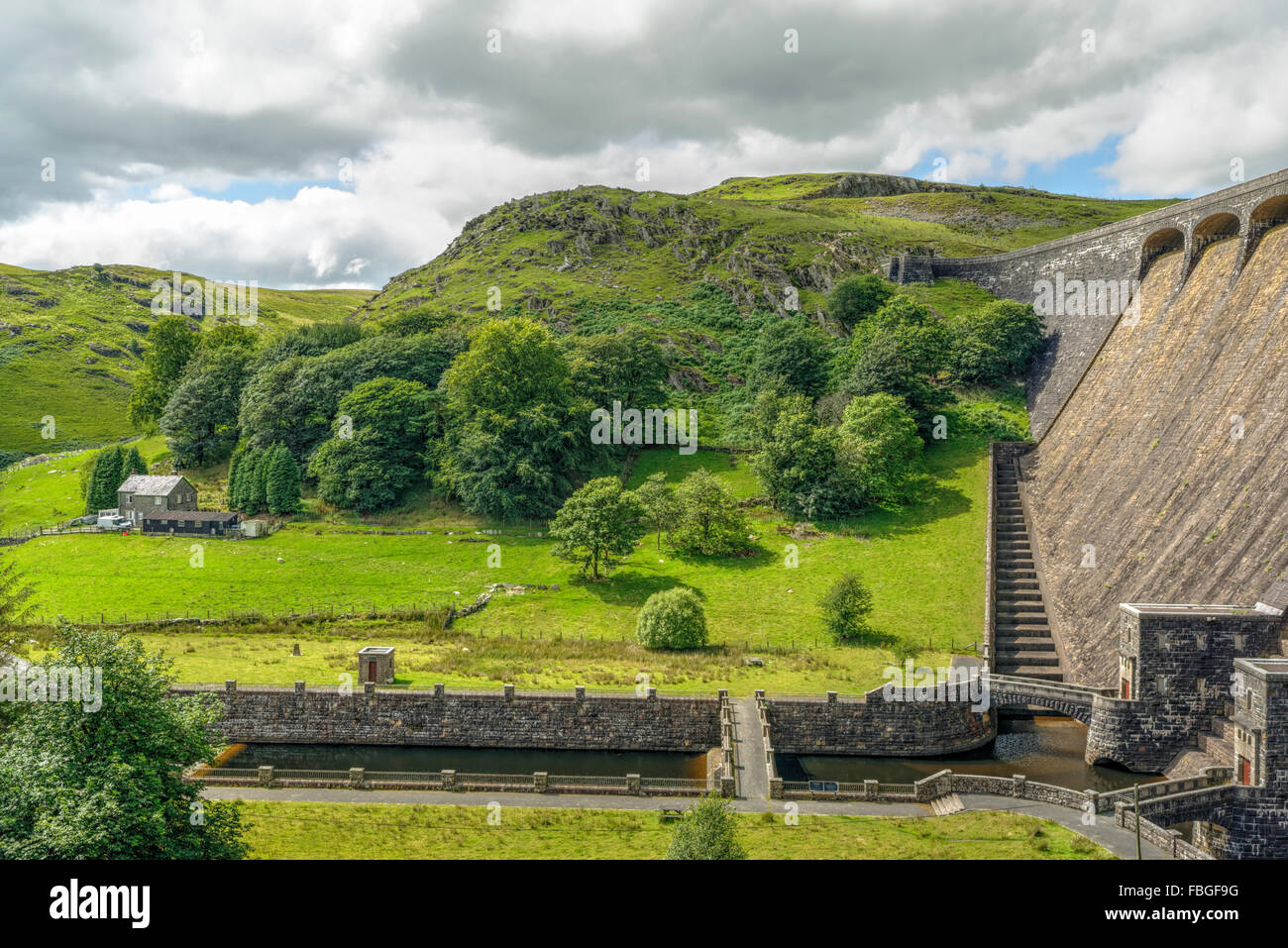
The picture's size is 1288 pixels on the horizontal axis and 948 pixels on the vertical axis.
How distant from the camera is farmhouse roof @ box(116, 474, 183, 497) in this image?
67438 millimetres

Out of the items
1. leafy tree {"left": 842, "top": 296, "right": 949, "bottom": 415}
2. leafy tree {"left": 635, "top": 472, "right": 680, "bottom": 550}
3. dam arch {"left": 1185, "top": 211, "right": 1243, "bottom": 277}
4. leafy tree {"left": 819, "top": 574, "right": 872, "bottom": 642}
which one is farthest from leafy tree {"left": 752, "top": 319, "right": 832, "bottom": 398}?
leafy tree {"left": 819, "top": 574, "right": 872, "bottom": 642}

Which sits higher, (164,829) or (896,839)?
(164,829)

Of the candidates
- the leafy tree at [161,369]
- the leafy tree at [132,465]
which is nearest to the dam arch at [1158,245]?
the leafy tree at [132,465]

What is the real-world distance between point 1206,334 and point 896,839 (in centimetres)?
3721

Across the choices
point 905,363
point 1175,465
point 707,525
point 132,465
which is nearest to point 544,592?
point 707,525

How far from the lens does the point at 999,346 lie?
71.6 metres

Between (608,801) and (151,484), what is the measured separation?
54.7m

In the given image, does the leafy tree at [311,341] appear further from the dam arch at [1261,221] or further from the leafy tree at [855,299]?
the dam arch at [1261,221]

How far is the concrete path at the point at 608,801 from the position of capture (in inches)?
1192

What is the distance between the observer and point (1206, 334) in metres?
47.7

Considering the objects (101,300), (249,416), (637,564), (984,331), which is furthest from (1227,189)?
(101,300)

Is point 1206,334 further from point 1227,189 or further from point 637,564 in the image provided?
point 637,564

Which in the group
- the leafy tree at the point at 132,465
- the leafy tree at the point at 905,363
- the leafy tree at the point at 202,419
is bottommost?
the leafy tree at the point at 132,465

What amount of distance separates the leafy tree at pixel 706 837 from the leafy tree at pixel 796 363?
53045 mm
